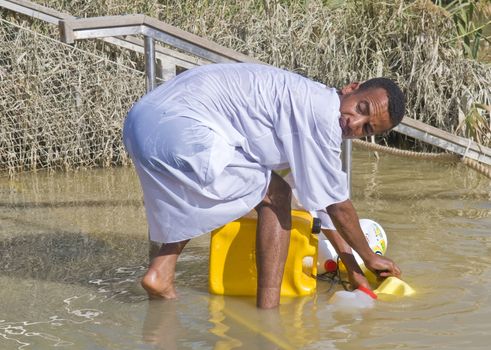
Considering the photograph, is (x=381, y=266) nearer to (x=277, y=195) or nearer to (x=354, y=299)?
(x=354, y=299)

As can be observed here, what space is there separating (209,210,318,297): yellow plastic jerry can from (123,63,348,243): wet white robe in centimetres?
37

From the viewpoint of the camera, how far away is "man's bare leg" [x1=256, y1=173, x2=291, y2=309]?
4730 millimetres

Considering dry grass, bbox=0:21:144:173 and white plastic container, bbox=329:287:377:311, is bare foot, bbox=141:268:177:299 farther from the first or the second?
dry grass, bbox=0:21:144:173

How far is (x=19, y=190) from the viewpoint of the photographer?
778 cm

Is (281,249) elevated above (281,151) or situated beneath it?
situated beneath

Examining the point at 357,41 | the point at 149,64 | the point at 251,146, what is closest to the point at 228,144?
the point at 251,146

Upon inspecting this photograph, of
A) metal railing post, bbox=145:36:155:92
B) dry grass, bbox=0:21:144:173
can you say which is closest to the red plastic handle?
metal railing post, bbox=145:36:155:92

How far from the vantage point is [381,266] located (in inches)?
198

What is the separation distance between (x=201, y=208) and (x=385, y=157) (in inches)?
188

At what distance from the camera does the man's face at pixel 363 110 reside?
181 inches

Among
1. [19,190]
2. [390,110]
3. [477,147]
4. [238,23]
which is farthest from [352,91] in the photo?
[238,23]

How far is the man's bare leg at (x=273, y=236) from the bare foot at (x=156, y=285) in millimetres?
473

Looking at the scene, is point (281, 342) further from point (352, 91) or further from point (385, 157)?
point (385, 157)

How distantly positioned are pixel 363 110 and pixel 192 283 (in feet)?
4.78
